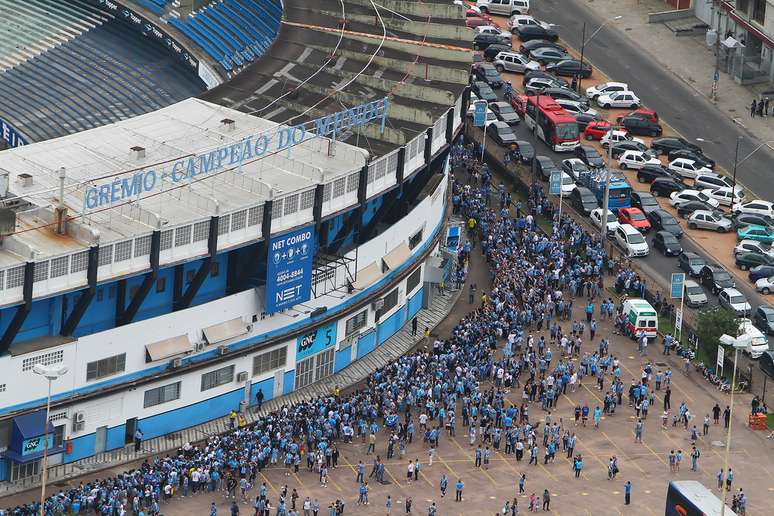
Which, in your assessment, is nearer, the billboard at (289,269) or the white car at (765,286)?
the billboard at (289,269)

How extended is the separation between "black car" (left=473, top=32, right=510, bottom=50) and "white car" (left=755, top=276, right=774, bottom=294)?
139 feet

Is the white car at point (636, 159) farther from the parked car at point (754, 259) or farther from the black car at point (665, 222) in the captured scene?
the parked car at point (754, 259)

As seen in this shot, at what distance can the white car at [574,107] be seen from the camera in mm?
163375

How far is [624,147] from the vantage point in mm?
158125

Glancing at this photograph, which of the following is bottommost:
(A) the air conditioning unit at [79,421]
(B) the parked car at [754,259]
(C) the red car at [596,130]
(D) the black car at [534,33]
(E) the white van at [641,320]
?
(A) the air conditioning unit at [79,421]

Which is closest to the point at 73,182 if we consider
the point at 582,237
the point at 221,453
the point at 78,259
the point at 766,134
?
the point at 78,259

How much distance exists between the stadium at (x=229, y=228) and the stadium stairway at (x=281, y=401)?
0.47 m

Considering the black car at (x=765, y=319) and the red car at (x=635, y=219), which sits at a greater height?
the red car at (x=635, y=219)

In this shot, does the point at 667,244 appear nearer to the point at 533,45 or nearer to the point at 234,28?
A: the point at 533,45

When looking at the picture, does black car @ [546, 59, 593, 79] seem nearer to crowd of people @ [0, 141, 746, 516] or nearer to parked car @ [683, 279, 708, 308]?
crowd of people @ [0, 141, 746, 516]

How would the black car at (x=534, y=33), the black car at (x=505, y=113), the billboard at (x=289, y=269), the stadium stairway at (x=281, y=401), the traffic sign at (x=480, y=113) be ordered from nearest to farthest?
the stadium stairway at (x=281, y=401), the billboard at (x=289, y=269), the traffic sign at (x=480, y=113), the black car at (x=505, y=113), the black car at (x=534, y=33)

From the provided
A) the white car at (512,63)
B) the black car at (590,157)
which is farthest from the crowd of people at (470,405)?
the white car at (512,63)

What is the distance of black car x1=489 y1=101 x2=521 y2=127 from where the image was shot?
532 feet

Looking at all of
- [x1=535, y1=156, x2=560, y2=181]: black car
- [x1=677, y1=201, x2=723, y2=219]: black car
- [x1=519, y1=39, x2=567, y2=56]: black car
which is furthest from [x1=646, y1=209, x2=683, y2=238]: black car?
[x1=519, y1=39, x2=567, y2=56]: black car
